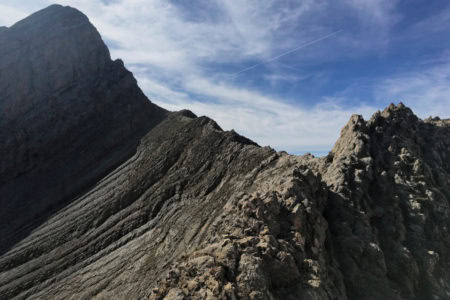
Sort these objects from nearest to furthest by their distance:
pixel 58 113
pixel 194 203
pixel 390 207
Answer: pixel 390 207 → pixel 194 203 → pixel 58 113

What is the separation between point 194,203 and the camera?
40.2m

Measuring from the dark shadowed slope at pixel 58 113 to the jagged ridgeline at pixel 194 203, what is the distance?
36cm

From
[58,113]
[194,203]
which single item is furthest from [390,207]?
[58,113]

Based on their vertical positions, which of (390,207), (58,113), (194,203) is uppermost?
(58,113)

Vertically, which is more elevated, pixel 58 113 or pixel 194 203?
pixel 58 113

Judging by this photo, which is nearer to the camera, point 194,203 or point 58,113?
point 194,203

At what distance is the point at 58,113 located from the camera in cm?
7444

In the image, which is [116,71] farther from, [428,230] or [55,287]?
[428,230]

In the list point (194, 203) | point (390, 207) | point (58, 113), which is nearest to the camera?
point (390, 207)

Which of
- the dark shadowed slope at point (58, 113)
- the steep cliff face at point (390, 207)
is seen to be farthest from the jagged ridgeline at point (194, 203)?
the dark shadowed slope at point (58, 113)

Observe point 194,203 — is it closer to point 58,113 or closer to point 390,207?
point 390,207

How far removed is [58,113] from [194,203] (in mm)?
51085

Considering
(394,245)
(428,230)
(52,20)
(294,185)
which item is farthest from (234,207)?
(52,20)

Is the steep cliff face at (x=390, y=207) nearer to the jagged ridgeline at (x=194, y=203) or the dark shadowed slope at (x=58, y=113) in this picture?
the jagged ridgeline at (x=194, y=203)
